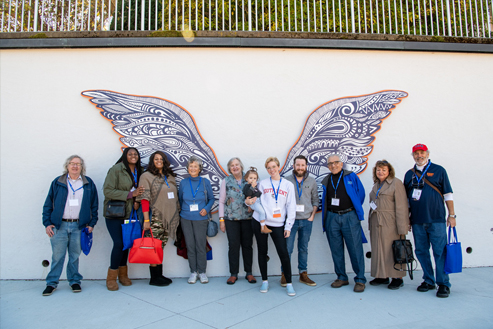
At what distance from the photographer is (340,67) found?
4.58 metres

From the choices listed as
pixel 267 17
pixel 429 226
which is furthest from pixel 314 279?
pixel 267 17

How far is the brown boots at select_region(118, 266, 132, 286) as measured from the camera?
3.87 metres

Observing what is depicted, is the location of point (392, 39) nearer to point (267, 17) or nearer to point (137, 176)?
point (267, 17)

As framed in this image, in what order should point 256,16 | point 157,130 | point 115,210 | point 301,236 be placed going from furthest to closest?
point 256,16, point 157,130, point 301,236, point 115,210

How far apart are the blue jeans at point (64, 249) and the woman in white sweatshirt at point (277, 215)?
2.10m

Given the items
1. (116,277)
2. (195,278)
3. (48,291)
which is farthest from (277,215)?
(48,291)

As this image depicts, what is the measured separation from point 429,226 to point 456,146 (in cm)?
177

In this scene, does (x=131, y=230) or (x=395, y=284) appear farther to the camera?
(x=131, y=230)

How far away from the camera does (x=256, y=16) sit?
4648 mm

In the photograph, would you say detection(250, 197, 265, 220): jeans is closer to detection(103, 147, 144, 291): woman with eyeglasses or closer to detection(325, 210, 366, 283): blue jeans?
detection(325, 210, 366, 283): blue jeans

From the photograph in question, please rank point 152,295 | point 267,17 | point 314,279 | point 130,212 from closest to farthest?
point 152,295, point 130,212, point 314,279, point 267,17

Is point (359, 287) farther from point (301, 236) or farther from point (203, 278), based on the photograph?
point (203, 278)

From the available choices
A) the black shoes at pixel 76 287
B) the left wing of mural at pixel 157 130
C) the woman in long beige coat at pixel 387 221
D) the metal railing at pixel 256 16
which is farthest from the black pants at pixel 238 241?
the metal railing at pixel 256 16

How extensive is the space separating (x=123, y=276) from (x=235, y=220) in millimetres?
1561
